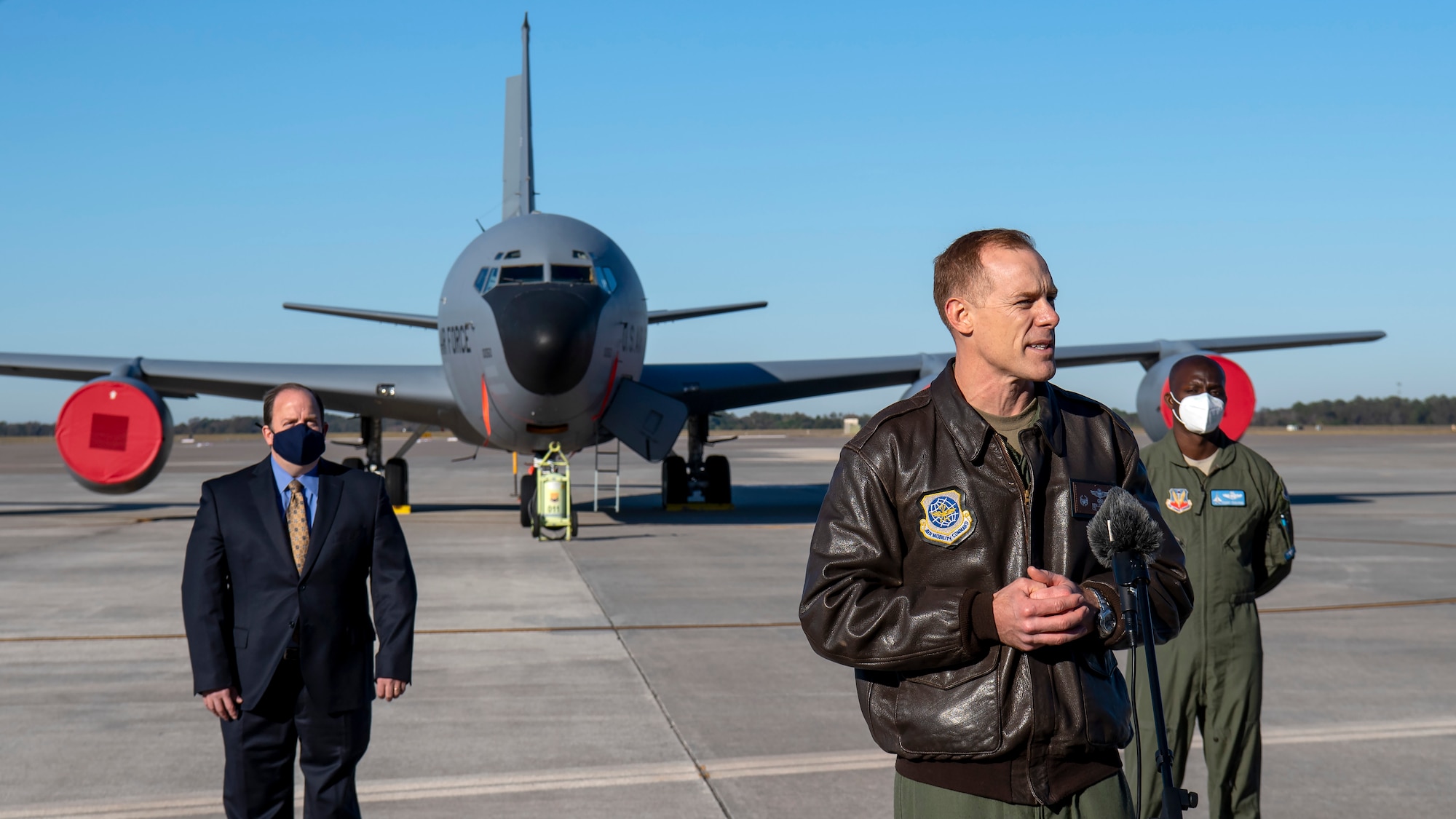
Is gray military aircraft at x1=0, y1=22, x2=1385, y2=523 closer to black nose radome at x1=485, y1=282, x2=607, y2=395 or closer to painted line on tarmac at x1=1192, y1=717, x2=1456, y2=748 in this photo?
black nose radome at x1=485, y1=282, x2=607, y2=395

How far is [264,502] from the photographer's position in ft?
12.2

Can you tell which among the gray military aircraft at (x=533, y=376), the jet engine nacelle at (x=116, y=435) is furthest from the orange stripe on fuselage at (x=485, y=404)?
the jet engine nacelle at (x=116, y=435)

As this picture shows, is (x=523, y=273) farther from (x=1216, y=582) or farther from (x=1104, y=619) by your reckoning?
(x=1104, y=619)

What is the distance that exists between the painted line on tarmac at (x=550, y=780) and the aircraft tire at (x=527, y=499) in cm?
1092

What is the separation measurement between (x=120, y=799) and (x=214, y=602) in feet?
5.15

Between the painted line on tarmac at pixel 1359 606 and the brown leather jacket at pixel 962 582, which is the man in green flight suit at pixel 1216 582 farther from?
the painted line on tarmac at pixel 1359 606

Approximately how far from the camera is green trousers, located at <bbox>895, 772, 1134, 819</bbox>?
2211 mm

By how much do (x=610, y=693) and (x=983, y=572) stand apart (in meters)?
4.41

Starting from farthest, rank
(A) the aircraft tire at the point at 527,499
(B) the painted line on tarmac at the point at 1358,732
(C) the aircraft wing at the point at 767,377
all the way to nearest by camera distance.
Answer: (C) the aircraft wing at the point at 767,377 → (A) the aircraft tire at the point at 527,499 → (B) the painted line on tarmac at the point at 1358,732

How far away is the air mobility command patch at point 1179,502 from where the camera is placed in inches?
162

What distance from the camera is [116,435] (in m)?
15.1

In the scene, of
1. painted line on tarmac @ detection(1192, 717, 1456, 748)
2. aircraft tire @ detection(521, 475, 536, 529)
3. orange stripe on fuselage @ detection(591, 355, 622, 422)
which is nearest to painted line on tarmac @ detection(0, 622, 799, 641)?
painted line on tarmac @ detection(1192, 717, 1456, 748)

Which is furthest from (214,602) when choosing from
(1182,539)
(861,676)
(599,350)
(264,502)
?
(599,350)

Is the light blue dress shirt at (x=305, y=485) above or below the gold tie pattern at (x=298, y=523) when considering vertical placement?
above
